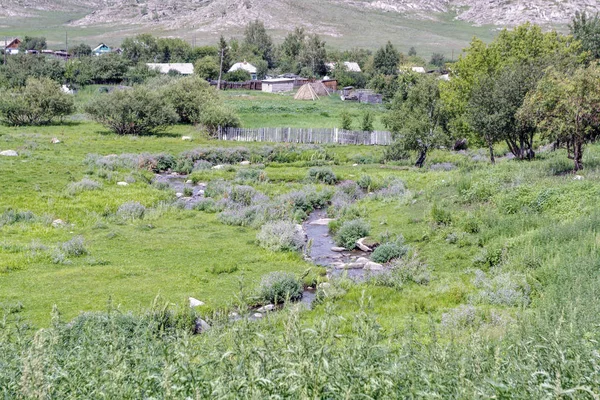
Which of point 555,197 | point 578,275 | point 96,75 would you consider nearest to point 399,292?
point 578,275

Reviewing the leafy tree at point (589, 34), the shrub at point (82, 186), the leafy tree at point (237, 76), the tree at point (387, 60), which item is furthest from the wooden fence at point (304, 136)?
the tree at point (387, 60)

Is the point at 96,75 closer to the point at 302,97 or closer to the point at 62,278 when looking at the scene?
the point at 302,97

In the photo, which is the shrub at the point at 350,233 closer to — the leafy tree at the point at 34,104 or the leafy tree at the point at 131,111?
the leafy tree at the point at 131,111

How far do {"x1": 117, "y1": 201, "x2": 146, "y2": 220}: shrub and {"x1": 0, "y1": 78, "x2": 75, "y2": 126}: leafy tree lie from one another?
32.0m

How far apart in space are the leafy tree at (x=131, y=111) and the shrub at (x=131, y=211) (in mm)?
25072

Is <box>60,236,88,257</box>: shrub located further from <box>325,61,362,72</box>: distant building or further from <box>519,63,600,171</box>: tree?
<box>325,61,362,72</box>: distant building

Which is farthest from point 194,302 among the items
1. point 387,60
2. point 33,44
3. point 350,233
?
point 33,44

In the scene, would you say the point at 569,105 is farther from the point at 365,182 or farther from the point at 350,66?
the point at 350,66

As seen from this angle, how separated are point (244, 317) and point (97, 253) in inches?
570

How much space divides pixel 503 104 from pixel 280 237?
45.7ft

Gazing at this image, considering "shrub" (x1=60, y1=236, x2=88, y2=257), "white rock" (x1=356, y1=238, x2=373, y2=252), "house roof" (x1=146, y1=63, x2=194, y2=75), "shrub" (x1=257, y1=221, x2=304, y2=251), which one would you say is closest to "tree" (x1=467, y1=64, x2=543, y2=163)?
"white rock" (x1=356, y1=238, x2=373, y2=252)

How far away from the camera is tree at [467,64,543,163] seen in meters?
28.0

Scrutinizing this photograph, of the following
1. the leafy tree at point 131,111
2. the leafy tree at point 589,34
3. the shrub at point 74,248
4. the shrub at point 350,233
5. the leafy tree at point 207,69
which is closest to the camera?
the shrub at point 74,248

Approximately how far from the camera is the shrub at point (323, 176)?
33531mm
